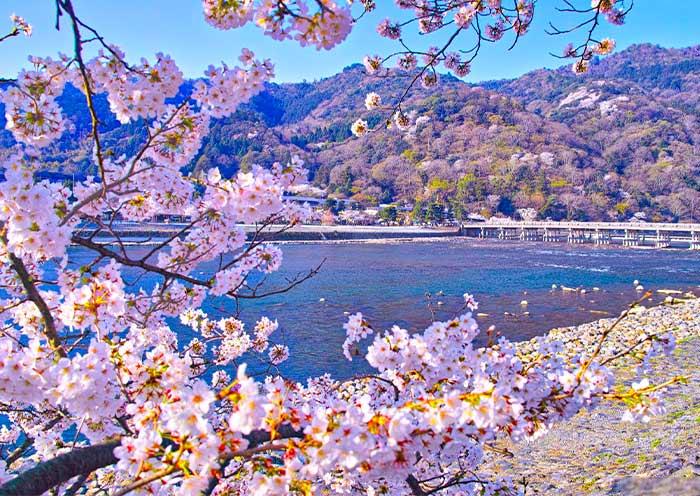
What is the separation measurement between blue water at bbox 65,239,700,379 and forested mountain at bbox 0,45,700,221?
1329 inches

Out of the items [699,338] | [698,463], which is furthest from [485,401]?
[699,338]

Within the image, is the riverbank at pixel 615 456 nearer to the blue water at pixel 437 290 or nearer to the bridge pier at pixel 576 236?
the blue water at pixel 437 290

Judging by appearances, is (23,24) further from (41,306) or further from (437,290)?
(437,290)

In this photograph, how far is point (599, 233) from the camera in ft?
195

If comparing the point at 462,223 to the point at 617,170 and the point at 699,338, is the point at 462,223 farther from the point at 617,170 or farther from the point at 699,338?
the point at 699,338

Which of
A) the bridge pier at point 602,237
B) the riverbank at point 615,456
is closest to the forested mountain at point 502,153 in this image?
the bridge pier at point 602,237

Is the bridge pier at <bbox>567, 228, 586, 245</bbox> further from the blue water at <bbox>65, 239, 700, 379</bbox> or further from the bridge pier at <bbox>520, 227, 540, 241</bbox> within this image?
the blue water at <bbox>65, 239, 700, 379</bbox>

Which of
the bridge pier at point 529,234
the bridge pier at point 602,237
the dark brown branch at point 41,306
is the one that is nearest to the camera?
the dark brown branch at point 41,306

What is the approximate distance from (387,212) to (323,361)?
61020mm

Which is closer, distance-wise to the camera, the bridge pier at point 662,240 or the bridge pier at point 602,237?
the bridge pier at point 662,240

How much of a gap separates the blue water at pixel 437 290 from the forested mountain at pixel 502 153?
33746mm

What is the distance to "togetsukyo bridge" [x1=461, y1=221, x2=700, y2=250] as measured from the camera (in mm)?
52956

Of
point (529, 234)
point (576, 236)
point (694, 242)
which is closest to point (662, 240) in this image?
point (694, 242)

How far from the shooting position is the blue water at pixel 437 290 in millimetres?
15961
